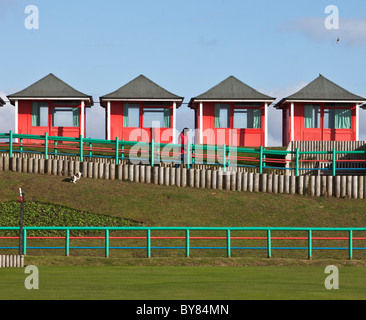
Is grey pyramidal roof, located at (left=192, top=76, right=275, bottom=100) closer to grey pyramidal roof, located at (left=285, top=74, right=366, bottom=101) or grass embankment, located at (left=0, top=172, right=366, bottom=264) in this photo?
grey pyramidal roof, located at (left=285, top=74, right=366, bottom=101)

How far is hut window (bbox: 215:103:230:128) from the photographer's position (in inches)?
1750

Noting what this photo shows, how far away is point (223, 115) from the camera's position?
1751 inches

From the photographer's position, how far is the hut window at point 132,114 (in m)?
44.1

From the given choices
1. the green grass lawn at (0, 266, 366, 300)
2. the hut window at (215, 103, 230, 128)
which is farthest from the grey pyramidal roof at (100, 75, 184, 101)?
the green grass lawn at (0, 266, 366, 300)

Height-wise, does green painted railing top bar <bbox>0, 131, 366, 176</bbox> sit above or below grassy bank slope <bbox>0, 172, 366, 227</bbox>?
above

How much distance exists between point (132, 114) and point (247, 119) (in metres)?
6.90

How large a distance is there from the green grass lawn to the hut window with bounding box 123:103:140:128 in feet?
82.2

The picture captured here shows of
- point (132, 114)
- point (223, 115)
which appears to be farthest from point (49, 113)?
point (223, 115)

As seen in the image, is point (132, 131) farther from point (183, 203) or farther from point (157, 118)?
point (183, 203)

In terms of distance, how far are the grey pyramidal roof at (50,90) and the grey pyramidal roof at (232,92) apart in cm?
725

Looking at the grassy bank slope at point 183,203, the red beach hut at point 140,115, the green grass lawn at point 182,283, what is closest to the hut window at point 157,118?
the red beach hut at point 140,115

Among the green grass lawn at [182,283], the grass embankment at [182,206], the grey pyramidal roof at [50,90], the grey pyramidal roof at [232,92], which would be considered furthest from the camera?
the grey pyramidal roof at [232,92]

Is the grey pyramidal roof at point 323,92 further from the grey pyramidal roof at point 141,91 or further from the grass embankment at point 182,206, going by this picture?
the grass embankment at point 182,206
